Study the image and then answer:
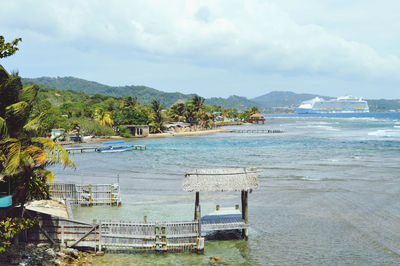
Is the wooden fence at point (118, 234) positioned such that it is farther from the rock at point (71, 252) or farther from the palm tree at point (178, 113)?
the palm tree at point (178, 113)

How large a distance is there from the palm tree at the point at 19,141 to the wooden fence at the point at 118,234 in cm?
154

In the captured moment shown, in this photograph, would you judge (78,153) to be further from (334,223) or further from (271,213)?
(334,223)

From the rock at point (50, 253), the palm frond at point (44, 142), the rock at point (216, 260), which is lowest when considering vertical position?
the rock at point (216, 260)

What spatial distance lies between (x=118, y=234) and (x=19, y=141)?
4.67m

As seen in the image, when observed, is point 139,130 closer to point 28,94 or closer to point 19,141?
point 28,94

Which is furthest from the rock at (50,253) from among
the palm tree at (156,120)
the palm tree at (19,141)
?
the palm tree at (156,120)

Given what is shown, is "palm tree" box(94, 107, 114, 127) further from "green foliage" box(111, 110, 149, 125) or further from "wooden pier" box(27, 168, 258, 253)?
"wooden pier" box(27, 168, 258, 253)

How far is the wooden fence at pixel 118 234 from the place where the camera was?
1223cm

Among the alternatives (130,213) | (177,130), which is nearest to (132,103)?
(177,130)

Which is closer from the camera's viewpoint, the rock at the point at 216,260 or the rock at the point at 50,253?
the rock at the point at 50,253

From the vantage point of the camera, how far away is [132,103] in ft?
267

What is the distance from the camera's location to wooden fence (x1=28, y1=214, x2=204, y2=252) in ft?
40.1

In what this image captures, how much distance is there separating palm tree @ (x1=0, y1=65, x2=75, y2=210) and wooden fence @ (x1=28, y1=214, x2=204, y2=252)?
1.54 metres

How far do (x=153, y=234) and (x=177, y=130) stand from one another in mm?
77048
